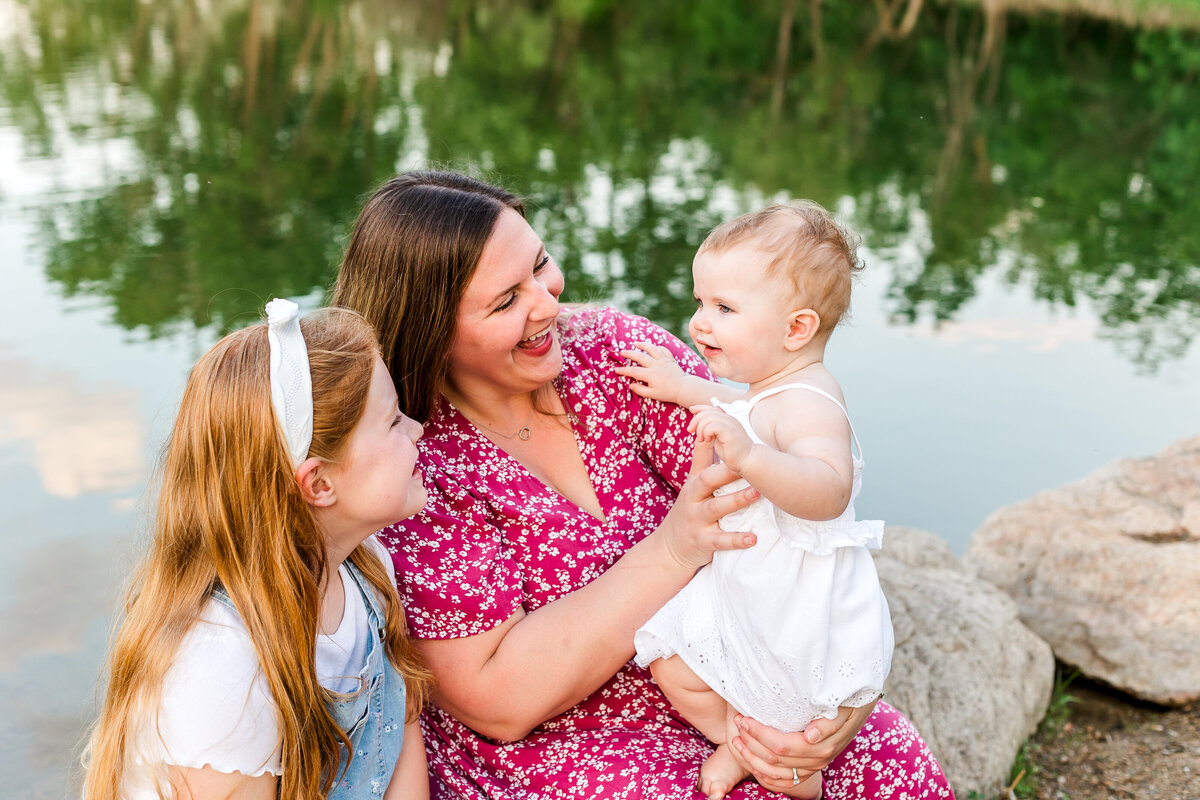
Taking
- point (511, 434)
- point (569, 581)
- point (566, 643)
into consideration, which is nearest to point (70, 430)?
point (511, 434)

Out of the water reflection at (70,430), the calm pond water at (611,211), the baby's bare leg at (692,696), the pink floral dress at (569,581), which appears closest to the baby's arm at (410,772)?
the pink floral dress at (569,581)

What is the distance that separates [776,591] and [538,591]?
1.69 ft

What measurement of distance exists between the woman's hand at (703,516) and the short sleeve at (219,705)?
825 mm

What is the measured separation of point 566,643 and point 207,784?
28.5 inches

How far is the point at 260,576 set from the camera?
1.67m

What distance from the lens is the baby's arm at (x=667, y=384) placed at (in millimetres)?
2311

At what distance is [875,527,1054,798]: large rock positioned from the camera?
3.05 m

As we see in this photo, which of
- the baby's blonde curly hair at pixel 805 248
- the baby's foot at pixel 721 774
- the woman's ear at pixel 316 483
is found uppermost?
the baby's blonde curly hair at pixel 805 248

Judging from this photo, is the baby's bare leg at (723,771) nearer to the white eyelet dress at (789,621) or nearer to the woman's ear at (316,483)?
the white eyelet dress at (789,621)

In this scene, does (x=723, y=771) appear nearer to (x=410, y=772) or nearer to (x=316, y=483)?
(x=410, y=772)

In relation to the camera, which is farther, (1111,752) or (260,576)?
(1111,752)

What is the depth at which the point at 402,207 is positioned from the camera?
7.03ft

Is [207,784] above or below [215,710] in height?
below

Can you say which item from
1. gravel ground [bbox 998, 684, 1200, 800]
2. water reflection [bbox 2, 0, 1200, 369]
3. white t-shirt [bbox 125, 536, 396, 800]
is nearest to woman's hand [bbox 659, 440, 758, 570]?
white t-shirt [bbox 125, 536, 396, 800]
